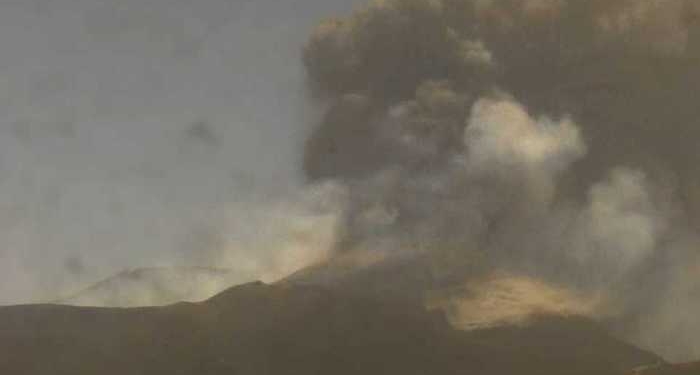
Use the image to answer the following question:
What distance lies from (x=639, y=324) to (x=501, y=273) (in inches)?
443

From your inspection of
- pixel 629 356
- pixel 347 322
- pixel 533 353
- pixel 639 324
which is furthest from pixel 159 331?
pixel 639 324

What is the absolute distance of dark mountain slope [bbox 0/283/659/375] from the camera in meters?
46.3

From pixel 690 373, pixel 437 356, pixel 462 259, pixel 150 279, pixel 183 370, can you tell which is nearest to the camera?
pixel 690 373

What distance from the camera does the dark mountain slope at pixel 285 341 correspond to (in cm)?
4634

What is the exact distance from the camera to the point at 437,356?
49375 mm

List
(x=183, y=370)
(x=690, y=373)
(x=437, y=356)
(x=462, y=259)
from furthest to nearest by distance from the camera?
1. (x=462, y=259)
2. (x=437, y=356)
3. (x=183, y=370)
4. (x=690, y=373)

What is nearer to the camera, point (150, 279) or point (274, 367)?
point (274, 367)

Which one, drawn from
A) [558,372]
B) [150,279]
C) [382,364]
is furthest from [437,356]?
[150,279]

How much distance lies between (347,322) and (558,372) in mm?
12962

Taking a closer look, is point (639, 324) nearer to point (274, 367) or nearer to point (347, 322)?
point (347, 322)

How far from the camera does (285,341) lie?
1953 inches

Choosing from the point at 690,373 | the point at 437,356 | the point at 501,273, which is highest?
the point at 501,273

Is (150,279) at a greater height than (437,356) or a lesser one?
greater

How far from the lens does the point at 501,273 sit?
204 ft
